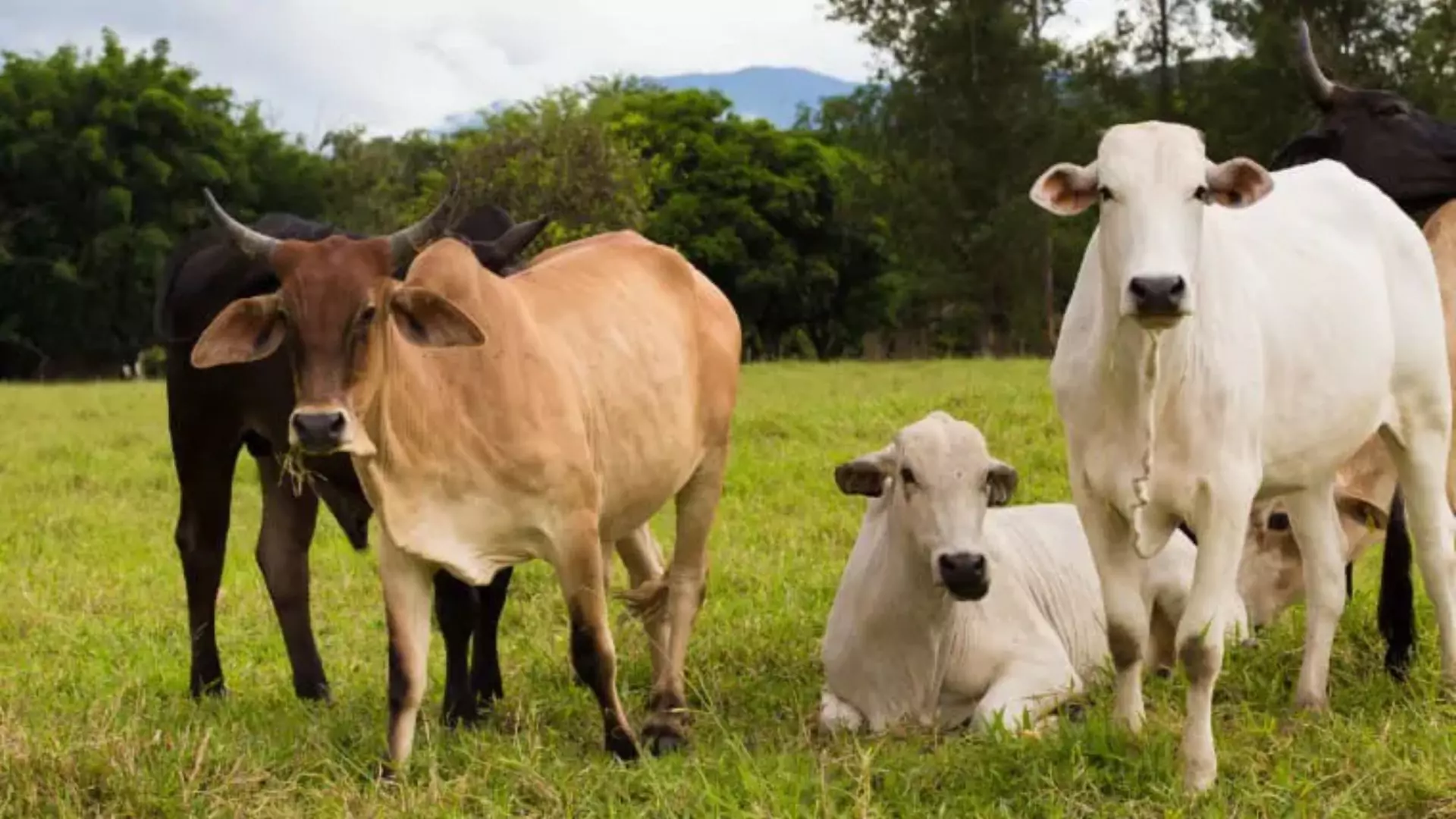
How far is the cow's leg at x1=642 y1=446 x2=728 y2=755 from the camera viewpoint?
18.6 feet

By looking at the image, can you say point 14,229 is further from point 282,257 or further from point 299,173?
point 282,257

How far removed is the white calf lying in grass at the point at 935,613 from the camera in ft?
17.6

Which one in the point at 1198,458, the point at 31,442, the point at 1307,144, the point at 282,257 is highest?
the point at 1307,144

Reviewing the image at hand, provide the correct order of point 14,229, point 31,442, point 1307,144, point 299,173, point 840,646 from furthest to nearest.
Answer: point 299,173, point 14,229, point 31,442, point 1307,144, point 840,646

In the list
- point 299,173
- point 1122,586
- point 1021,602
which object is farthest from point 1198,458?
point 299,173

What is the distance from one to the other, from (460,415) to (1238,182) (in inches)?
89.5

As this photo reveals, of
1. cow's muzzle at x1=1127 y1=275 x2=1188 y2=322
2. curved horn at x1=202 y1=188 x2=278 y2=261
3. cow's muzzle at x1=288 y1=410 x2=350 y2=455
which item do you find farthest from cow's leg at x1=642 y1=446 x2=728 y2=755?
cow's muzzle at x1=1127 y1=275 x2=1188 y2=322

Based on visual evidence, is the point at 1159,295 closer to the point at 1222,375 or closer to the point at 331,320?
the point at 1222,375

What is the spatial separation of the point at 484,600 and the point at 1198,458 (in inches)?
102

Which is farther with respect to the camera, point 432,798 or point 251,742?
point 251,742

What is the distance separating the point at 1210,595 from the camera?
440 cm

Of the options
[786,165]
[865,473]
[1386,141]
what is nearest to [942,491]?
[865,473]

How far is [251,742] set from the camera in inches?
191

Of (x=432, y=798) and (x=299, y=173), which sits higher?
(x=299, y=173)
